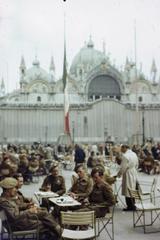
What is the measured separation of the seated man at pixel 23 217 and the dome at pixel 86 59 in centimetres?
6198

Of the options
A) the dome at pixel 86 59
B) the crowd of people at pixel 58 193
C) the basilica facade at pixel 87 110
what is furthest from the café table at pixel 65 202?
the dome at pixel 86 59

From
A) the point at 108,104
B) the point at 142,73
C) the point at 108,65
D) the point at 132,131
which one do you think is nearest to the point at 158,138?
the point at 132,131

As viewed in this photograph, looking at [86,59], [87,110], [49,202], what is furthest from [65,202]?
[86,59]

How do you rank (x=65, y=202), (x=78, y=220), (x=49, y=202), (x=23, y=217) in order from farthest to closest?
(x=49, y=202) → (x=65, y=202) → (x=23, y=217) → (x=78, y=220)

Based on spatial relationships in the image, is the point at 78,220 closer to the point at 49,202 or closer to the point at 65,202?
the point at 65,202

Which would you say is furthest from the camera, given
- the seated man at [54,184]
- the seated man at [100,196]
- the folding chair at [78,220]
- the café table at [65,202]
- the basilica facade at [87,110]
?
the basilica facade at [87,110]

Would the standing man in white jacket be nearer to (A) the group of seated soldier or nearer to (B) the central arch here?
(A) the group of seated soldier

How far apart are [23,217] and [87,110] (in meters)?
49.4

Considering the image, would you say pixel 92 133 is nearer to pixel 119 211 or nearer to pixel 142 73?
pixel 142 73

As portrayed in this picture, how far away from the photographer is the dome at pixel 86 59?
68.4 m

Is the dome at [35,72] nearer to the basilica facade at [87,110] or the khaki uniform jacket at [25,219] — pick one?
the basilica facade at [87,110]

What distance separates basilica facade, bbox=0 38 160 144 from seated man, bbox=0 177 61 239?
44.5 m

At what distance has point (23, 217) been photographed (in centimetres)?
565

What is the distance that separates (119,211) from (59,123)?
46152 mm
